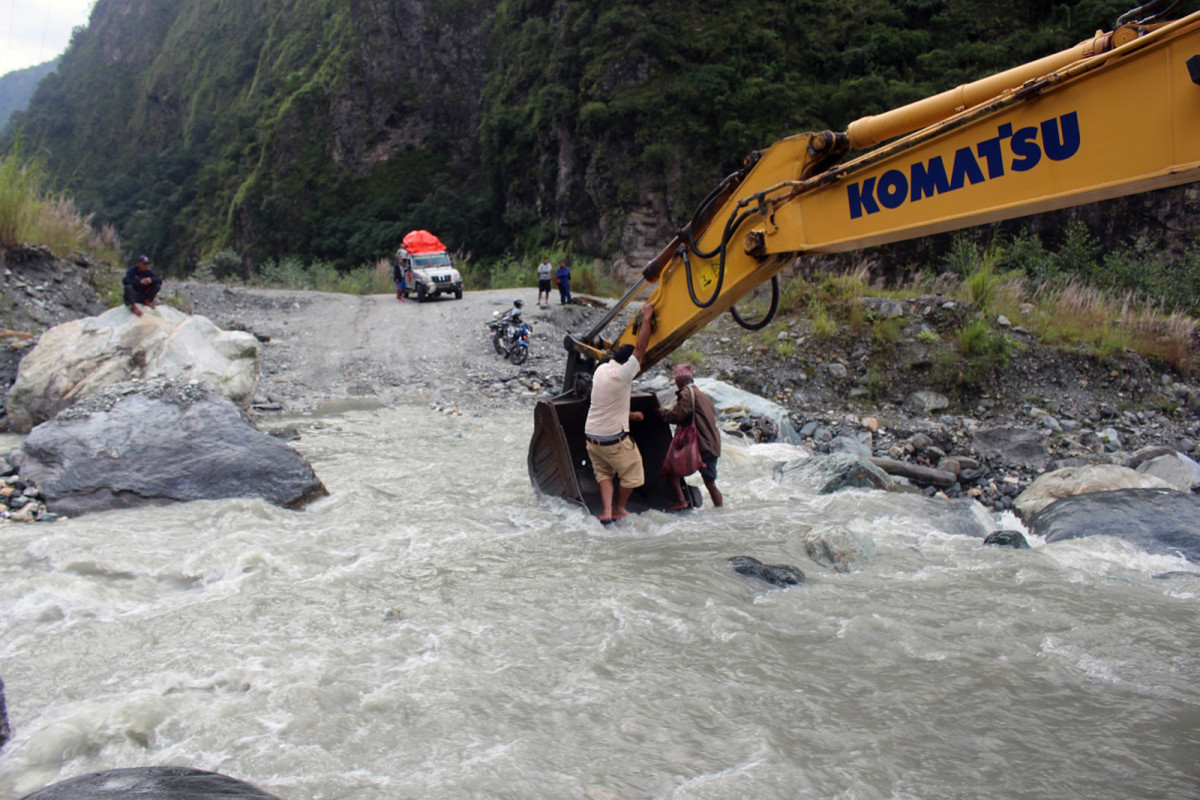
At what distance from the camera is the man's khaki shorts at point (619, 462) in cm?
602

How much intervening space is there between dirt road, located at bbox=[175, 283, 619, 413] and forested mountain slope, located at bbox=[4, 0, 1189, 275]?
5349mm

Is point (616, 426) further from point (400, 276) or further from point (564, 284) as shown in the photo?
point (400, 276)

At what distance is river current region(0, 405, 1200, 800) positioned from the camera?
3.12 meters

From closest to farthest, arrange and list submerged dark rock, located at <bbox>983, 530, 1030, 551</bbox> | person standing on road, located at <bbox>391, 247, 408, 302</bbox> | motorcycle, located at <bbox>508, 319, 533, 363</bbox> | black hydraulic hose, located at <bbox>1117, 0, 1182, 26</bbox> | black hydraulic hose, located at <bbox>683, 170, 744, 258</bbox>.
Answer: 1. black hydraulic hose, located at <bbox>1117, 0, 1182, 26</bbox>
2. black hydraulic hose, located at <bbox>683, 170, 744, 258</bbox>
3. submerged dark rock, located at <bbox>983, 530, 1030, 551</bbox>
4. motorcycle, located at <bbox>508, 319, 533, 363</bbox>
5. person standing on road, located at <bbox>391, 247, 408, 302</bbox>

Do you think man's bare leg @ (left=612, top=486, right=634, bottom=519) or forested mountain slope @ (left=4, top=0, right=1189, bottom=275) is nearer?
man's bare leg @ (left=612, top=486, right=634, bottom=519)

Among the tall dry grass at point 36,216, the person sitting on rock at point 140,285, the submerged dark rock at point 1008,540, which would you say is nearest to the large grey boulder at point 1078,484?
the submerged dark rock at point 1008,540

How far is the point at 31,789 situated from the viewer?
2939 millimetres

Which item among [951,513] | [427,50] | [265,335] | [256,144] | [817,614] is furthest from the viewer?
[256,144]

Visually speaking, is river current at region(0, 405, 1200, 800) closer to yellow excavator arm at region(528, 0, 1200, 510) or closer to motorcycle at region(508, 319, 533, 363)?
yellow excavator arm at region(528, 0, 1200, 510)

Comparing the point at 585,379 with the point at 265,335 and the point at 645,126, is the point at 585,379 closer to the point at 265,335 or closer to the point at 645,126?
the point at 265,335

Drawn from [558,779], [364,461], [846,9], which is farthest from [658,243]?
[558,779]

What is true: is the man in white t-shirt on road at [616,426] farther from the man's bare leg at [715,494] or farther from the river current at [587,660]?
the man's bare leg at [715,494]

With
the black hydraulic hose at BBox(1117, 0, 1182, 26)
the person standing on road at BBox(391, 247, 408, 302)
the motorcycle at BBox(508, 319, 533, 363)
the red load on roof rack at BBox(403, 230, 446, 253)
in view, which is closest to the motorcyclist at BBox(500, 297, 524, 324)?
the motorcycle at BBox(508, 319, 533, 363)

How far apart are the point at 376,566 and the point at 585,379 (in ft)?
7.34
